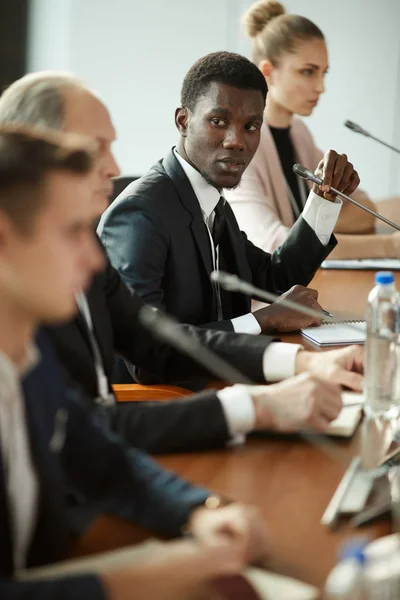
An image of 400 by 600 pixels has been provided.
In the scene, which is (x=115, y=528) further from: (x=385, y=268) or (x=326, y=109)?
(x=326, y=109)

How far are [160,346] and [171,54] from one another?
3945 mm

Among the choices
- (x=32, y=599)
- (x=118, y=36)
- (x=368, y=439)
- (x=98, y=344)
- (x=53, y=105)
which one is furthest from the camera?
(x=118, y=36)

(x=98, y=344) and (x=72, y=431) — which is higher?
(x=72, y=431)

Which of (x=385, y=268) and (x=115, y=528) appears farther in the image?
(x=385, y=268)

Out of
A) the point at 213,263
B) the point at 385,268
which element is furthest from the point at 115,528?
the point at 385,268

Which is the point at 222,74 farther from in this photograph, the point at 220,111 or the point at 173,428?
the point at 173,428

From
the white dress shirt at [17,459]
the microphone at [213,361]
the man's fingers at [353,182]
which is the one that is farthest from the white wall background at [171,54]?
the white dress shirt at [17,459]

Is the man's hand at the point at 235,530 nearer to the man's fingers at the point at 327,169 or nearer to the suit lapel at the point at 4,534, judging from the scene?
the suit lapel at the point at 4,534

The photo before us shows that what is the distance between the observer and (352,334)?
2.07 m

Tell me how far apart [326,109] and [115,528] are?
5.00 metres

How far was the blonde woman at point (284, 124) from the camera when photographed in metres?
3.32

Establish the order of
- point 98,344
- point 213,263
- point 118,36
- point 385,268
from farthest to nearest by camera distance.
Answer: point 118,36, point 385,268, point 213,263, point 98,344

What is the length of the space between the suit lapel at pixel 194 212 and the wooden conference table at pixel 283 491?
3.11 feet

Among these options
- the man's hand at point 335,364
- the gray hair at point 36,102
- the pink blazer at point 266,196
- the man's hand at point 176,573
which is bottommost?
the pink blazer at point 266,196
